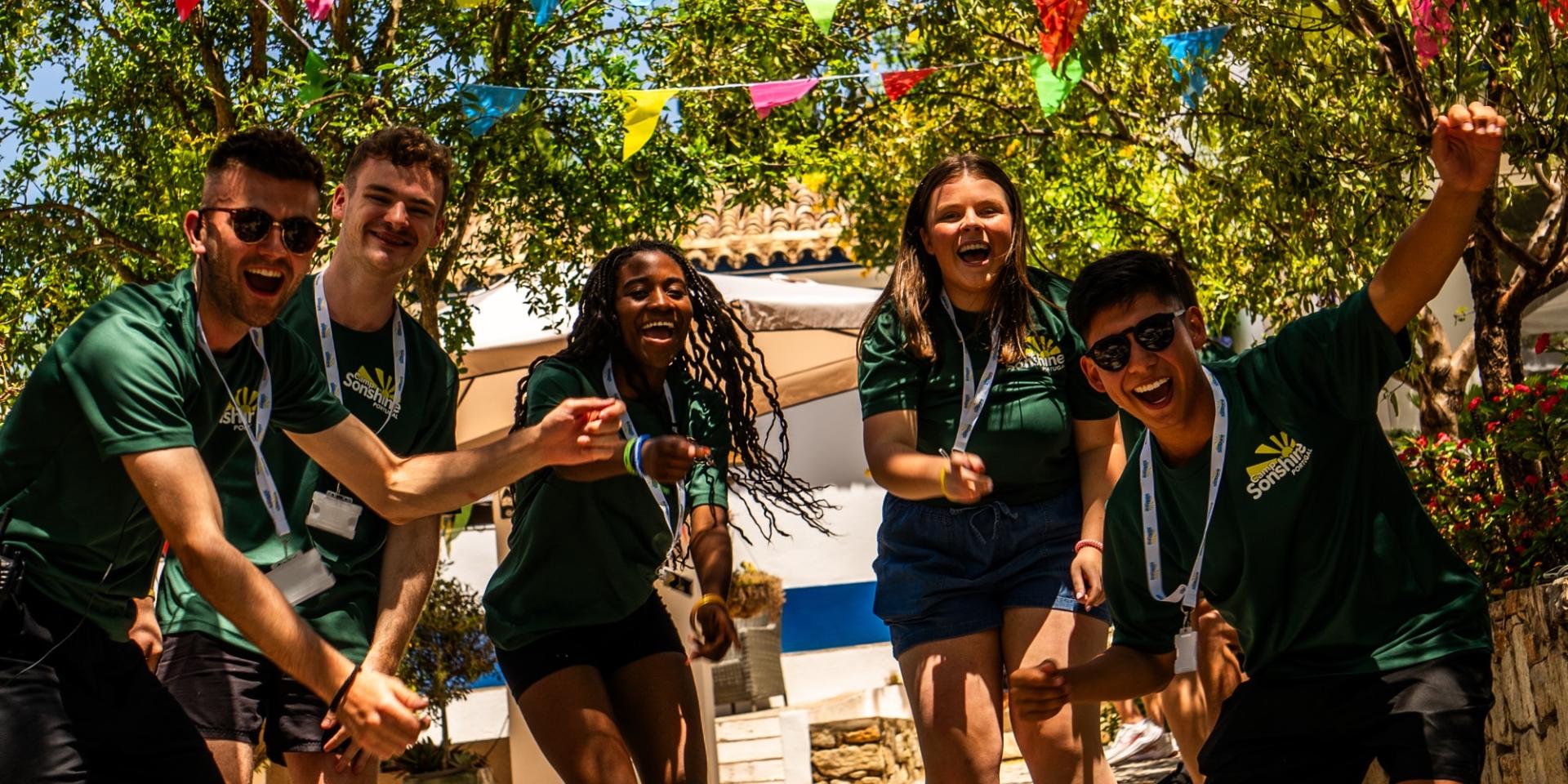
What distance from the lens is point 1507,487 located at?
21.1 ft

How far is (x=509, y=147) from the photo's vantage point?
9039mm

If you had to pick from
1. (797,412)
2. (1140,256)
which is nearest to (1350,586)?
(1140,256)

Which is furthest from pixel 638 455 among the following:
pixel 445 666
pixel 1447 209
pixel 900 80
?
pixel 445 666

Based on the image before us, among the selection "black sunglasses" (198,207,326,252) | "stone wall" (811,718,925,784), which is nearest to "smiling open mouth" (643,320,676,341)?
"black sunglasses" (198,207,326,252)

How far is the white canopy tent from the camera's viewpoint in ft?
30.5

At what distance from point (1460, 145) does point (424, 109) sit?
633 cm

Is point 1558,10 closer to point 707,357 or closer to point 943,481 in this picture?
point 943,481

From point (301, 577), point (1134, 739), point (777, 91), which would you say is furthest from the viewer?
point (1134, 739)

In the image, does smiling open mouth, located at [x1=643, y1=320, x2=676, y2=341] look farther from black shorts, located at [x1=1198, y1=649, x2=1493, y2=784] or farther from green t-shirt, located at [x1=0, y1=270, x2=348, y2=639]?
black shorts, located at [x1=1198, y1=649, x2=1493, y2=784]

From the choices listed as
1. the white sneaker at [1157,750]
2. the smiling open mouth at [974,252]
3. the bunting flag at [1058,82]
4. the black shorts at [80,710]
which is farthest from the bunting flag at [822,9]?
the white sneaker at [1157,750]

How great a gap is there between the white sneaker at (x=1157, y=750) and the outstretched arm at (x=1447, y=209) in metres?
8.03

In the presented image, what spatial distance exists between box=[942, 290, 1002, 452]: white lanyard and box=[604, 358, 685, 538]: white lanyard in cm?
84

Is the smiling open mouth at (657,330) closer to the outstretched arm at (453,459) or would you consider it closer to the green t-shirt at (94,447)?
the outstretched arm at (453,459)

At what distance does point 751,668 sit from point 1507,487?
9133 mm
